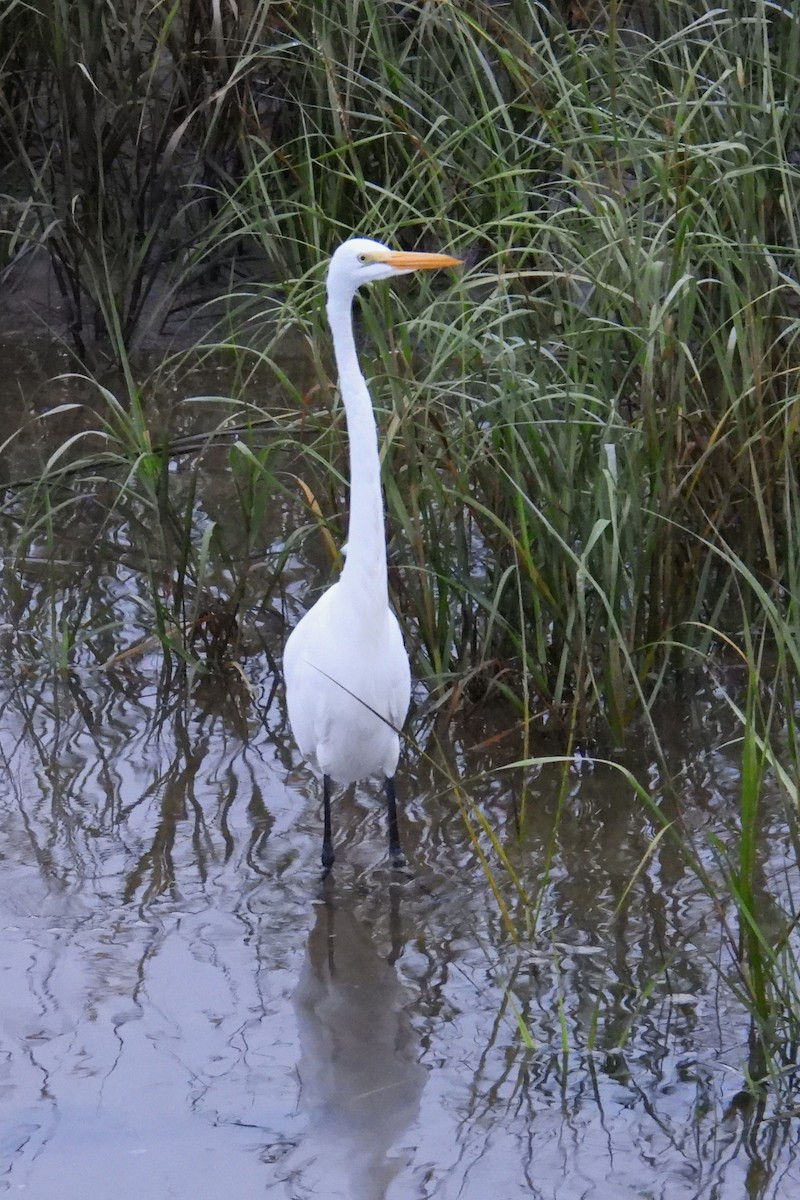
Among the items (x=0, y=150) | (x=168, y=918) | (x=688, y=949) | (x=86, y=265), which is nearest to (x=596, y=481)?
(x=688, y=949)

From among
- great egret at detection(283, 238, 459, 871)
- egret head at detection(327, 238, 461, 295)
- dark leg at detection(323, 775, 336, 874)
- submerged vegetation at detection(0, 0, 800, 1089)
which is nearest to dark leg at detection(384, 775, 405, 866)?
great egret at detection(283, 238, 459, 871)

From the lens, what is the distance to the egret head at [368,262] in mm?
2711

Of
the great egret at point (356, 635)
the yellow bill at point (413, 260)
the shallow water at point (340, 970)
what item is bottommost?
the shallow water at point (340, 970)

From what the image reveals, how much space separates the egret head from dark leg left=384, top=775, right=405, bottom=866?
0.99m

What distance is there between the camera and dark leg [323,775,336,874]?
2.91 m

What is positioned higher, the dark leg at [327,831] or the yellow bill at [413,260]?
the yellow bill at [413,260]

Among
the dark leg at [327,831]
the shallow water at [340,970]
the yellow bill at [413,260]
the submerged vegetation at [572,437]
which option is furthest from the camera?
the submerged vegetation at [572,437]

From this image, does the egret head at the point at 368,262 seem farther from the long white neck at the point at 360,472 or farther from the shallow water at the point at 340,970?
the shallow water at the point at 340,970

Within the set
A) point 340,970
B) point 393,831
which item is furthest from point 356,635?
point 340,970

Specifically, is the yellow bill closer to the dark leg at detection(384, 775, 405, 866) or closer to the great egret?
the great egret

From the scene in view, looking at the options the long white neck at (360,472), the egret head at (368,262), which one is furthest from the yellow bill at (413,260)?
the long white neck at (360,472)

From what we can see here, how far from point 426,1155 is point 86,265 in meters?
3.90

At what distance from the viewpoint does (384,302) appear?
A: 3.42 m

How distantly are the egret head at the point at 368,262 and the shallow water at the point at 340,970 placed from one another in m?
0.99
